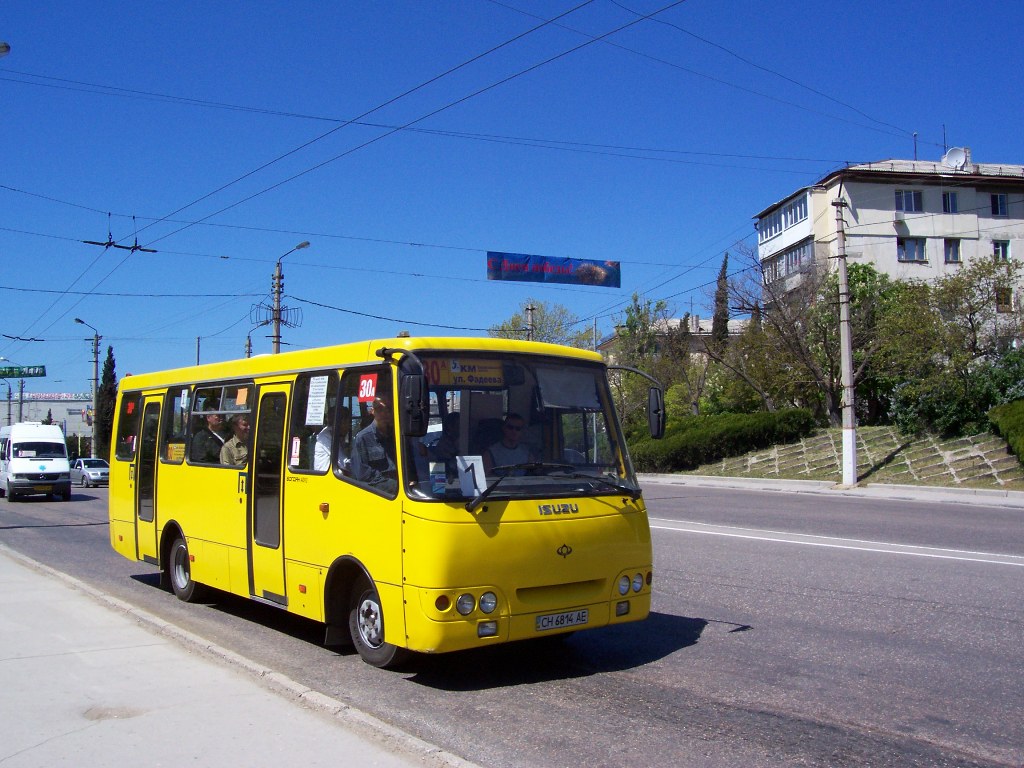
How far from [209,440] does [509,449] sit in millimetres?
4182

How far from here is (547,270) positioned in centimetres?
3572

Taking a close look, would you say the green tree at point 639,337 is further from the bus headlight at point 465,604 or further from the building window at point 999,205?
the bus headlight at point 465,604

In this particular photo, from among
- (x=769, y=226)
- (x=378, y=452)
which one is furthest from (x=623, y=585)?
(x=769, y=226)

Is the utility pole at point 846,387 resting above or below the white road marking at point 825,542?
above

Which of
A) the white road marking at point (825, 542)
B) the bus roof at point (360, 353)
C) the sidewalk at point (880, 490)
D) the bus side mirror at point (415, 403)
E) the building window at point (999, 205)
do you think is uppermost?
the building window at point (999, 205)

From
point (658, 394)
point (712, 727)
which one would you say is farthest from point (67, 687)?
point (658, 394)

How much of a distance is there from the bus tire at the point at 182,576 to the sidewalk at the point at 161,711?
2010 mm

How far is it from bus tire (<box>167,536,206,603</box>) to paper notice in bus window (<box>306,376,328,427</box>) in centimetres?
322

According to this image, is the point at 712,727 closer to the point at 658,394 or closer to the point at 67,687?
the point at 658,394

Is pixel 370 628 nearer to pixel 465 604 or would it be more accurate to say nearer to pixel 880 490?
pixel 465 604

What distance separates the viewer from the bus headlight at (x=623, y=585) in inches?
276

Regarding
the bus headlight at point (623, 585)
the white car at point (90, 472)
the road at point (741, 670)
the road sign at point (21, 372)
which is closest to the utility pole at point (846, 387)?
the road at point (741, 670)

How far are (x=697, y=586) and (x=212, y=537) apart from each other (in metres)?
5.32

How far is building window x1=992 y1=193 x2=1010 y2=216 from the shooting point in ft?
168
